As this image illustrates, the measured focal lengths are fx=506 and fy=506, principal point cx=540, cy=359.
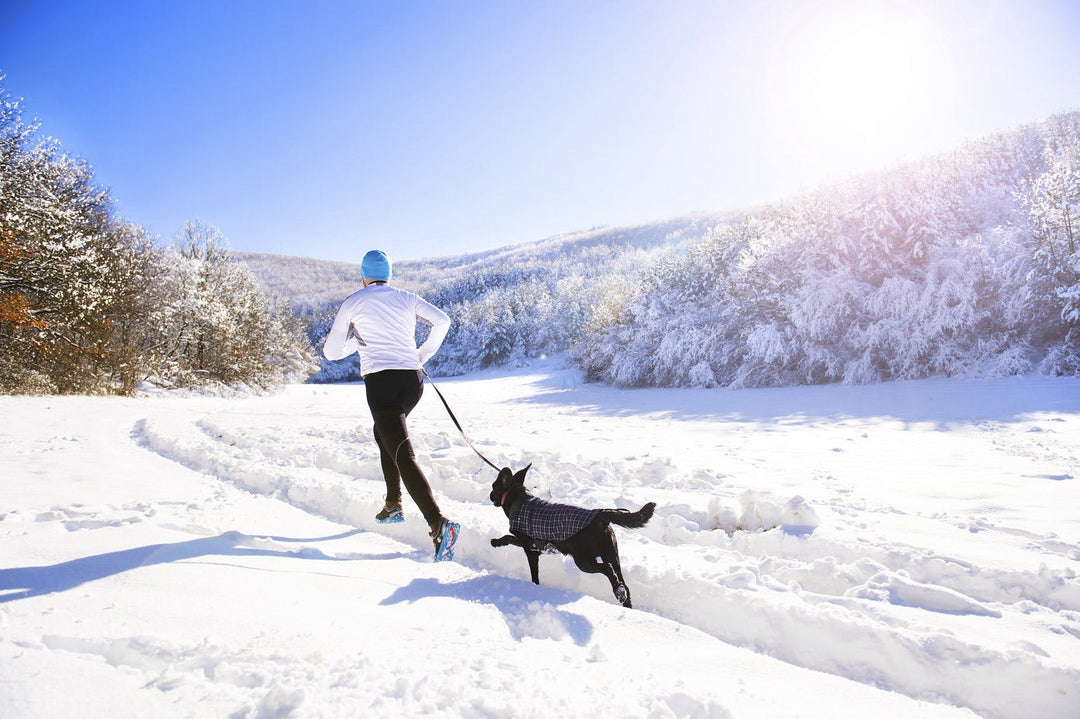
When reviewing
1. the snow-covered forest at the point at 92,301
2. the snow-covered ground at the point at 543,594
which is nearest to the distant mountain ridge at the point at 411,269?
the snow-covered forest at the point at 92,301

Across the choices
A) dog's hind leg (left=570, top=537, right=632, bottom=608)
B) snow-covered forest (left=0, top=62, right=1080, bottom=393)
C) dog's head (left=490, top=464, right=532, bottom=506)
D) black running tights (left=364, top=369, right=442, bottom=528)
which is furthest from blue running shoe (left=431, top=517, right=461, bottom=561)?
snow-covered forest (left=0, top=62, right=1080, bottom=393)

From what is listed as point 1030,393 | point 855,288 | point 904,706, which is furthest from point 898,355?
point 904,706

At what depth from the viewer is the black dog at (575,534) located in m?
2.45

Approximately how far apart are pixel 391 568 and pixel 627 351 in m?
16.2

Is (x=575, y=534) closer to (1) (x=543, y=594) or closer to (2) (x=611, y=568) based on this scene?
(2) (x=611, y=568)

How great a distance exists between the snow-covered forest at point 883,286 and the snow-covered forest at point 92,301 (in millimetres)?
16090

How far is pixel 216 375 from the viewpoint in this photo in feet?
74.2

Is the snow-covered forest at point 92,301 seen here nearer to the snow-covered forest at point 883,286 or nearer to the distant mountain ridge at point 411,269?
the snow-covered forest at point 883,286

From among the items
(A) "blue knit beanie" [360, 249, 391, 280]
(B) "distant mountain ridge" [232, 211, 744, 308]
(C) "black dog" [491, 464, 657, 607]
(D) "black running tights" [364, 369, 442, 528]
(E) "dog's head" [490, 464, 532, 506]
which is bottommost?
(C) "black dog" [491, 464, 657, 607]

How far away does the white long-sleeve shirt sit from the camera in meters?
3.27

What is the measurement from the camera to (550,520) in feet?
8.48

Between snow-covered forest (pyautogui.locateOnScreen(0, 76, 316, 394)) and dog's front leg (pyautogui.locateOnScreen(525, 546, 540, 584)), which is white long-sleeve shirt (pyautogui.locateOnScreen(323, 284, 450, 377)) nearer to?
dog's front leg (pyautogui.locateOnScreen(525, 546, 540, 584))

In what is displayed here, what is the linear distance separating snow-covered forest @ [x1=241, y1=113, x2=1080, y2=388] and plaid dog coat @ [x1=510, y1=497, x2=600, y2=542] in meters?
13.0

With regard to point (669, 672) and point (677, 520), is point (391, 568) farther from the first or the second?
point (677, 520)
